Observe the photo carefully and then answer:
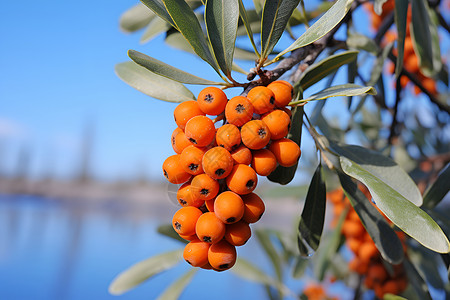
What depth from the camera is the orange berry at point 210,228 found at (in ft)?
1.45

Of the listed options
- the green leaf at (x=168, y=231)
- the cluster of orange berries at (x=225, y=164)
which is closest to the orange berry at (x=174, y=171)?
the cluster of orange berries at (x=225, y=164)

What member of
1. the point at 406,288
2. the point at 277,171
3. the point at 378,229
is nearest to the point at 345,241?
the point at 406,288

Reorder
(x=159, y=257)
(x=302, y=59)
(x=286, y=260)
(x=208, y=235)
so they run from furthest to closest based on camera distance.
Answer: (x=286, y=260), (x=159, y=257), (x=302, y=59), (x=208, y=235)

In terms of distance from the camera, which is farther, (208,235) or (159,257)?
(159,257)

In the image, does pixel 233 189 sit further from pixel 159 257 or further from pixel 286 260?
pixel 286 260

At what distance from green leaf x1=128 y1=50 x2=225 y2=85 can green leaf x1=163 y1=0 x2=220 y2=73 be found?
1.3 inches

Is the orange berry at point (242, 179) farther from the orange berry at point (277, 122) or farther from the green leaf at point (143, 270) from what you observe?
the green leaf at point (143, 270)

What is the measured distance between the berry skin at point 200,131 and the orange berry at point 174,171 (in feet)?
0.12

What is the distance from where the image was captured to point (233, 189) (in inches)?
18.0

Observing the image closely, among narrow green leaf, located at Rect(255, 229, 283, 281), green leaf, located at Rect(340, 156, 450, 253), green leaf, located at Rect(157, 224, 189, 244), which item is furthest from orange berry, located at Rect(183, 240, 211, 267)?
narrow green leaf, located at Rect(255, 229, 283, 281)

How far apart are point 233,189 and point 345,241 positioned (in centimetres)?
80

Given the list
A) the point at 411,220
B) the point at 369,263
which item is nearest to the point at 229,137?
the point at 411,220

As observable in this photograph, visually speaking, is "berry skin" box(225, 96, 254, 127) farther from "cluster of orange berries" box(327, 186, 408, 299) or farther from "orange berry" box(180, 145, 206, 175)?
"cluster of orange berries" box(327, 186, 408, 299)

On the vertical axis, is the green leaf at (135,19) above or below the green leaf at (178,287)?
above
